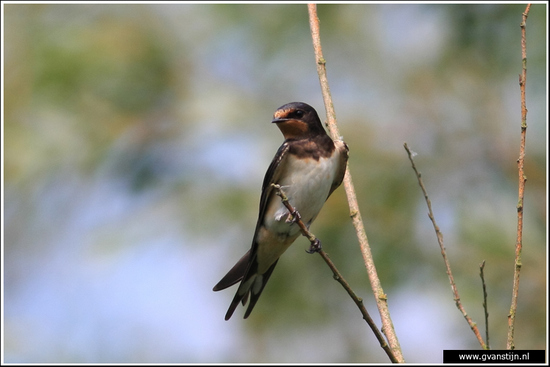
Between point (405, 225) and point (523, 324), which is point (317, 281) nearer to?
point (405, 225)

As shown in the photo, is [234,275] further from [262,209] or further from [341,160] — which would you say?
[341,160]

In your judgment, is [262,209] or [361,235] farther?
[262,209]

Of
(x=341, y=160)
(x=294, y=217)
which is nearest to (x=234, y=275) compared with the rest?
(x=341, y=160)

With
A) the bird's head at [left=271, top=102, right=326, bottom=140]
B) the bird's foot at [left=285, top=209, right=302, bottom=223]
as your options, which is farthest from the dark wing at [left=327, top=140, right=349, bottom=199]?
the bird's foot at [left=285, top=209, right=302, bottom=223]

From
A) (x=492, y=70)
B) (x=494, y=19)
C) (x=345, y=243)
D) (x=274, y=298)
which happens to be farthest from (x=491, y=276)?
(x=494, y=19)

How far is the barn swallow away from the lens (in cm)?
311

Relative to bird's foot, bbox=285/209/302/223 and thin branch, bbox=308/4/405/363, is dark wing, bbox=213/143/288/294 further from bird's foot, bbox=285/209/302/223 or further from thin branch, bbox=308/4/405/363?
thin branch, bbox=308/4/405/363

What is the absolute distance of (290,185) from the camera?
3.11 meters

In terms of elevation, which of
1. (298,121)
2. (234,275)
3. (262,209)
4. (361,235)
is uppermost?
(298,121)

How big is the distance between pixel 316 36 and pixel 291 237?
107 centimetres

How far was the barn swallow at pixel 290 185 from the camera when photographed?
3109mm

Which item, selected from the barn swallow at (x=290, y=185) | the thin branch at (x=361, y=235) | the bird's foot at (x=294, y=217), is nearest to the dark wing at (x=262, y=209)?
the barn swallow at (x=290, y=185)

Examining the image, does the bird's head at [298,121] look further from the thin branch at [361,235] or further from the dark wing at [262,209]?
the thin branch at [361,235]

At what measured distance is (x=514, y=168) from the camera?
19.0 feet
